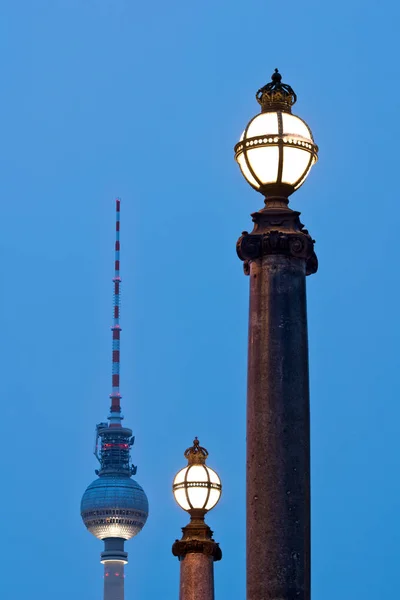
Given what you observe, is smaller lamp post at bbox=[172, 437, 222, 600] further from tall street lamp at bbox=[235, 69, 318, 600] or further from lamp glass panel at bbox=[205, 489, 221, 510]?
tall street lamp at bbox=[235, 69, 318, 600]

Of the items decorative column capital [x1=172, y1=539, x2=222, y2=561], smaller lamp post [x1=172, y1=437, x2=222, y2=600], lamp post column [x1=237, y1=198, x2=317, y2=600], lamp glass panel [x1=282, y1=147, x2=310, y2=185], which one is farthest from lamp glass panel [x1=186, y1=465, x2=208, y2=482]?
lamp glass panel [x1=282, y1=147, x2=310, y2=185]

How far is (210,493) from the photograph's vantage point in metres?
23.6

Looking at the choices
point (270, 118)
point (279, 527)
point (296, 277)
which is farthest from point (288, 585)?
point (270, 118)

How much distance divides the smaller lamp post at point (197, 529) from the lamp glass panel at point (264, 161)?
996 cm

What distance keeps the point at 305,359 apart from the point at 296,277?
0.76 m

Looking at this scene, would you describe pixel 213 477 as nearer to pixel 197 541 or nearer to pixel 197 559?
pixel 197 541

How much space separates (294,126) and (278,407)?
2.55 m

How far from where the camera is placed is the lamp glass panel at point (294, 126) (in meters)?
14.1

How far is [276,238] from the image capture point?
1408cm

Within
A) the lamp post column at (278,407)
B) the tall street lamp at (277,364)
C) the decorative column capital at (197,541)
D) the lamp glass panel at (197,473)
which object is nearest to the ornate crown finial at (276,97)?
the tall street lamp at (277,364)

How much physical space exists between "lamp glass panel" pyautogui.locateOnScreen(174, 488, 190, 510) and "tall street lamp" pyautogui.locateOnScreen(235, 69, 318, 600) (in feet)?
32.1

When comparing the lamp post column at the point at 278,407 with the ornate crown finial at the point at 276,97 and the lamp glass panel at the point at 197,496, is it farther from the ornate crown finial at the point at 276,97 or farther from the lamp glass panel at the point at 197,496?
the lamp glass panel at the point at 197,496

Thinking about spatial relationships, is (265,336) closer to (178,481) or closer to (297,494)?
(297,494)

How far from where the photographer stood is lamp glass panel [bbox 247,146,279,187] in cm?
1404
